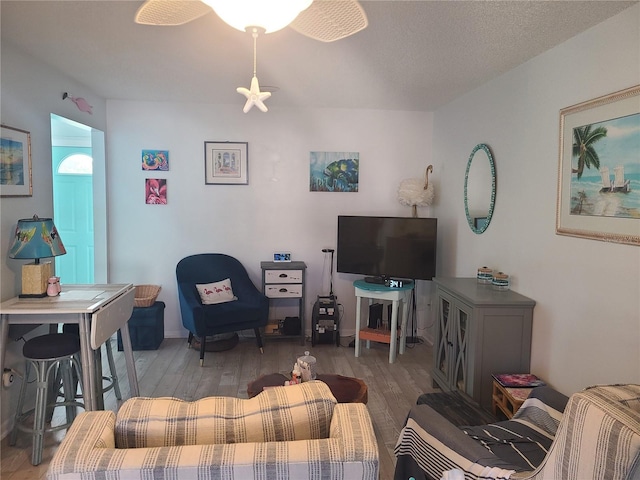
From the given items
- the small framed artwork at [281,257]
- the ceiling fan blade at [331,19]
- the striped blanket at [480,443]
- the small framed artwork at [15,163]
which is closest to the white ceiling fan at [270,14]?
the ceiling fan blade at [331,19]

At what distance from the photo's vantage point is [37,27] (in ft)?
8.22

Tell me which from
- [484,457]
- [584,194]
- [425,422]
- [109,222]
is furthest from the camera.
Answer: [109,222]

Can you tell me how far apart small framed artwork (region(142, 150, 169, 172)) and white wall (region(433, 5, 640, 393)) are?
287cm

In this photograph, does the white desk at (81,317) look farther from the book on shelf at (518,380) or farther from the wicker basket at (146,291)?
the book on shelf at (518,380)

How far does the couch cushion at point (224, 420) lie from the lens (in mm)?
1238

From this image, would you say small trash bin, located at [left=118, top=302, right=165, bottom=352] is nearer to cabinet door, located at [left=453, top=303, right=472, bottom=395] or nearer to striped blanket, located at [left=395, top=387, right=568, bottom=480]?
cabinet door, located at [left=453, top=303, right=472, bottom=395]

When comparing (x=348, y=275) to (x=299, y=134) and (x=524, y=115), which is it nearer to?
(x=299, y=134)

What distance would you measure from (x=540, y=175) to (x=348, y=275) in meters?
2.42

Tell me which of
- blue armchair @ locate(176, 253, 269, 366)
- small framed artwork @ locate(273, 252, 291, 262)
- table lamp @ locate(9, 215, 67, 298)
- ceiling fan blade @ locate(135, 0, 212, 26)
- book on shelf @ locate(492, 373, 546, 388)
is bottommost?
book on shelf @ locate(492, 373, 546, 388)

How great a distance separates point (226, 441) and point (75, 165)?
5.31 meters

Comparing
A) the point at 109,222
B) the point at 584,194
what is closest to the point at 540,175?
the point at 584,194

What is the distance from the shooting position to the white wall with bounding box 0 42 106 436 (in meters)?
2.75

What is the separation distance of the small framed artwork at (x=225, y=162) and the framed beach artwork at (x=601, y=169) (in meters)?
2.96

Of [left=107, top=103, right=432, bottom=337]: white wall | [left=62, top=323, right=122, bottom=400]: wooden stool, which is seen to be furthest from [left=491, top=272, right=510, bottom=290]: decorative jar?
[left=62, top=323, right=122, bottom=400]: wooden stool
